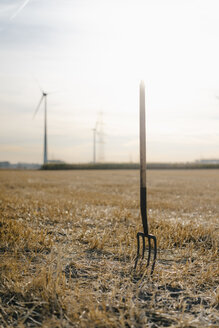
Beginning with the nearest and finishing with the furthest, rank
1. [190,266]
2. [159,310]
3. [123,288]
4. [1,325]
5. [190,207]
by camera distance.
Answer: [1,325]
[159,310]
[123,288]
[190,266]
[190,207]

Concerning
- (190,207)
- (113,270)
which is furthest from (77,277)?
(190,207)

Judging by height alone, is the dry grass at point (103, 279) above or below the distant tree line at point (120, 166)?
below

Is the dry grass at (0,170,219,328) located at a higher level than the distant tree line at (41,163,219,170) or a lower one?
lower

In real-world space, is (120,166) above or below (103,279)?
above

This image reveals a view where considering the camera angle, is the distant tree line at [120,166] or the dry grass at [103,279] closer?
the dry grass at [103,279]

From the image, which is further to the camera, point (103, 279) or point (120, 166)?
point (120, 166)

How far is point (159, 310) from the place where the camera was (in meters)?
2.34

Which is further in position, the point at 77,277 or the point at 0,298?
the point at 77,277

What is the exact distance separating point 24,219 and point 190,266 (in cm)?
332

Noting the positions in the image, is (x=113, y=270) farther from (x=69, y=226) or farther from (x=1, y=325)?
(x=69, y=226)

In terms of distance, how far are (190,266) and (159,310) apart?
103 cm

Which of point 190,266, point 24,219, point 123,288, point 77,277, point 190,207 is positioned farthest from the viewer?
point 190,207

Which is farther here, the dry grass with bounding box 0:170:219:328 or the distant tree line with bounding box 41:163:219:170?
the distant tree line with bounding box 41:163:219:170

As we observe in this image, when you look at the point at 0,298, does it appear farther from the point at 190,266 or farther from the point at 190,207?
the point at 190,207
